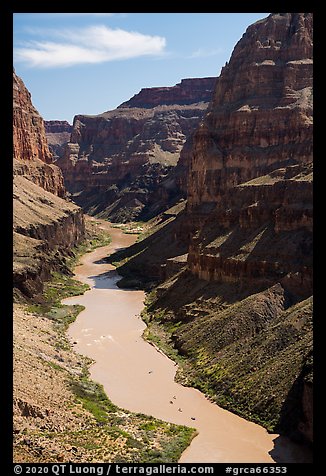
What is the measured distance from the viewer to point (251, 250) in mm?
49625

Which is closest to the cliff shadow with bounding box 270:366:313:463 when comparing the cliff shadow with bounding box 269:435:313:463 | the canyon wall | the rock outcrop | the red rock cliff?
the cliff shadow with bounding box 269:435:313:463

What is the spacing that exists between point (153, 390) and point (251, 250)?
17284 mm

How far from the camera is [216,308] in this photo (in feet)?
160

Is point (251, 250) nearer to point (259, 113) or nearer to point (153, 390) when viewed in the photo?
point (153, 390)

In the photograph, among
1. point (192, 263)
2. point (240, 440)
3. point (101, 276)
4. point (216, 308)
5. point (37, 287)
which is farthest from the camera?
point (101, 276)

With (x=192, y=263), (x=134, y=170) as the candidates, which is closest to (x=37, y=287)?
(x=192, y=263)

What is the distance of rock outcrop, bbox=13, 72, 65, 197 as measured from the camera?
115 meters

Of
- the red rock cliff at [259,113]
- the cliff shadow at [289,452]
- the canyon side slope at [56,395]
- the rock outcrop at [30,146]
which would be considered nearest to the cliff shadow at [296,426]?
the cliff shadow at [289,452]

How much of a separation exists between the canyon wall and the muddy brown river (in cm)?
790

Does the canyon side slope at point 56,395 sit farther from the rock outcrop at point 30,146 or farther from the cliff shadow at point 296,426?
the rock outcrop at point 30,146

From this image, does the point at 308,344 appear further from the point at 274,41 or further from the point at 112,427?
the point at 274,41

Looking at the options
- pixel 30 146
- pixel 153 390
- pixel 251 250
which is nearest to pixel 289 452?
pixel 153 390

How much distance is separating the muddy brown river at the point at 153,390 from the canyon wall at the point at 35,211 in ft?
25.9
